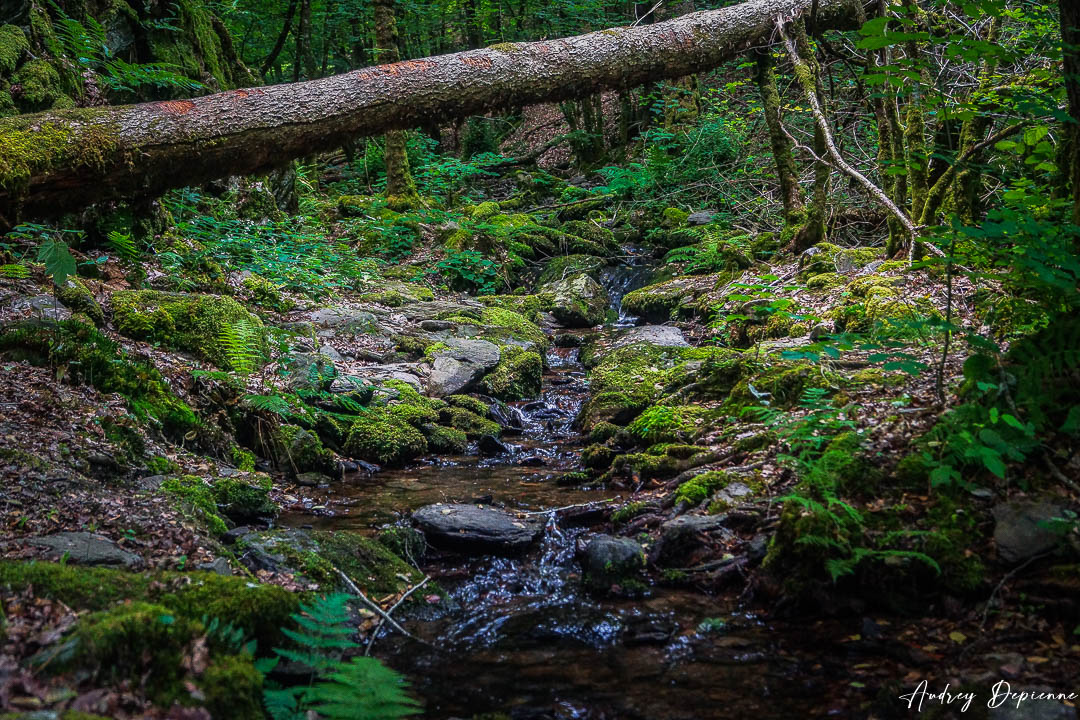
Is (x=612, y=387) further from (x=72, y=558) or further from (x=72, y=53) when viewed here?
(x=72, y=53)

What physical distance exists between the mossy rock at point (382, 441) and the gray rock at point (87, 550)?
10.2 ft

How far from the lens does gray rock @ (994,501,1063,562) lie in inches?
125

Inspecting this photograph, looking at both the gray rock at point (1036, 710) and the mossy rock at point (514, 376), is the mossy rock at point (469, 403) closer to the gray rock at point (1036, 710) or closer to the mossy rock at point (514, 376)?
the mossy rock at point (514, 376)

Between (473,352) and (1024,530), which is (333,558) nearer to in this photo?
(1024,530)

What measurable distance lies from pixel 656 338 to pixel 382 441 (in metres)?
4.21

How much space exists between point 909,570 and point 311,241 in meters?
9.86

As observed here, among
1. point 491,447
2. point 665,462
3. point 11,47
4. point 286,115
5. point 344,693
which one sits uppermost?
point 11,47

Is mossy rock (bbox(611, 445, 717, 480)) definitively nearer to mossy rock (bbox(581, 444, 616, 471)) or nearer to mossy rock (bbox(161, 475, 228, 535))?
mossy rock (bbox(581, 444, 616, 471))

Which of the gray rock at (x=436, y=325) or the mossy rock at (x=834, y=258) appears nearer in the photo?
the mossy rock at (x=834, y=258)

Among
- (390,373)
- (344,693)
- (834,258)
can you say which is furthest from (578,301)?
(344,693)

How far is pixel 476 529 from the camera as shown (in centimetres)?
455

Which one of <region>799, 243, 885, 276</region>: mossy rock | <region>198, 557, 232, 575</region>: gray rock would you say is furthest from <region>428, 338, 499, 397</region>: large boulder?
<region>198, 557, 232, 575</region>: gray rock

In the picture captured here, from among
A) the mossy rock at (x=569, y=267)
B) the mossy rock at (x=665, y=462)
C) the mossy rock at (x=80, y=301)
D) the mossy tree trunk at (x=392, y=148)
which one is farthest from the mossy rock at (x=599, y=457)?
the mossy tree trunk at (x=392, y=148)

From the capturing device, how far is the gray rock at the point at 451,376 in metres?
7.81
